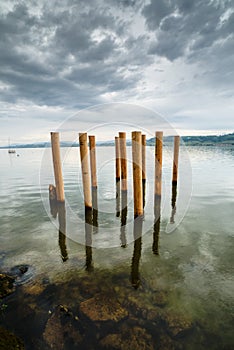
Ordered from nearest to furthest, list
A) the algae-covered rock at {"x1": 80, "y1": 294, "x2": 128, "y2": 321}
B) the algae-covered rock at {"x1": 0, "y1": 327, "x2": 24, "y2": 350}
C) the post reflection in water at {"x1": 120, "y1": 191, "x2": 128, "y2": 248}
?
the algae-covered rock at {"x1": 0, "y1": 327, "x2": 24, "y2": 350} → the algae-covered rock at {"x1": 80, "y1": 294, "x2": 128, "y2": 321} → the post reflection in water at {"x1": 120, "y1": 191, "x2": 128, "y2": 248}

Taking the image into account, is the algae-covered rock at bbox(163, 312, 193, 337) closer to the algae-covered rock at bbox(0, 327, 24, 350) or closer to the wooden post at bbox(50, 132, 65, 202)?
the algae-covered rock at bbox(0, 327, 24, 350)

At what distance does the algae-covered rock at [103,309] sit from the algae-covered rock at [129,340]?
350 millimetres

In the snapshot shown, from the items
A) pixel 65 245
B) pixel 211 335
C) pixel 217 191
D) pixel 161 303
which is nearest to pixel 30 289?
pixel 65 245

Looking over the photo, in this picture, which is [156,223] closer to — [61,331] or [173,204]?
[173,204]

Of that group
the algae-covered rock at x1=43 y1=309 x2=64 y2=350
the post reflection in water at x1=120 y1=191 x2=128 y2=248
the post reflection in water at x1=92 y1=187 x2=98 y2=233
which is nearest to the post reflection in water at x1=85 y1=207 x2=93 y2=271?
the post reflection in water at x1=92 y1=187 x2=98 y2=233

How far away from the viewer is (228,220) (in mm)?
9062

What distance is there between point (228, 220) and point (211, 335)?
6.51 metres

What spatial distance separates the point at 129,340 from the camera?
3.54 m

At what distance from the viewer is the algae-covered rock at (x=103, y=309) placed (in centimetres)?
403

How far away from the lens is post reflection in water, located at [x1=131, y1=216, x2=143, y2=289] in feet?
17.0

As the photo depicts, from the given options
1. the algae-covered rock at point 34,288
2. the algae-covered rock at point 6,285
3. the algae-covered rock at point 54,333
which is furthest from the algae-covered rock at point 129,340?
the algae-covered rock at point 6,285

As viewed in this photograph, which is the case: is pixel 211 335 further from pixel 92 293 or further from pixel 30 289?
pixel 30 289

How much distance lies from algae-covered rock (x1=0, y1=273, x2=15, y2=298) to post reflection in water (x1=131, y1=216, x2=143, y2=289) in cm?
309

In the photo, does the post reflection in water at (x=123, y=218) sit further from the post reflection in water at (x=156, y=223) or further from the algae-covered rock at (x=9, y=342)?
the algae-covered rock at (x=9, y=342)
